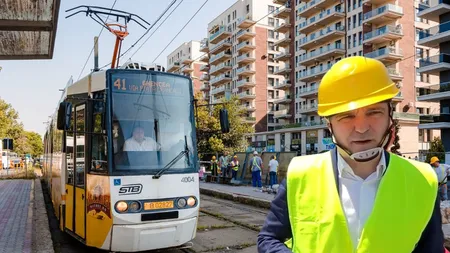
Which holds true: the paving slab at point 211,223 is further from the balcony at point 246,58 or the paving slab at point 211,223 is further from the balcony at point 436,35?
the balcony at point 246,58

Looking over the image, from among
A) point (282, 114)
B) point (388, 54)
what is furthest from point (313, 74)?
point (282, 114)

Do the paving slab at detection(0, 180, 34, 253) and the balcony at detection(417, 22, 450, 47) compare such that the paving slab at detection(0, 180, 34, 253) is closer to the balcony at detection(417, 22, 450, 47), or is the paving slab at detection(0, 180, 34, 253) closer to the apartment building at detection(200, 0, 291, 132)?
the balcony at detection(417, 22, 450, 47)

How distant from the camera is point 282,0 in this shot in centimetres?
6988

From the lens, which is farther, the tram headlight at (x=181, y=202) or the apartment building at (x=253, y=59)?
the apartment building at (x=253, y=59)

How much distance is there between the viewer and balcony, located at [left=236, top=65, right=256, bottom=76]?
8044cm

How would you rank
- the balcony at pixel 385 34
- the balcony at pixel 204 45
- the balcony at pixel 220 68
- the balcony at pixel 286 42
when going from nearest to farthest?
1. the balcony at pixel 385 34
2. the balcony at pixel 286 42
3. the balcony at pixel 220 68
4. the balcony at pixel 204 45

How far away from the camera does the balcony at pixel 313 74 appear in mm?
60338

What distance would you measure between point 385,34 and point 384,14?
2426 millimetres

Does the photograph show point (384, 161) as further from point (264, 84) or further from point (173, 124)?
point (264, 84)

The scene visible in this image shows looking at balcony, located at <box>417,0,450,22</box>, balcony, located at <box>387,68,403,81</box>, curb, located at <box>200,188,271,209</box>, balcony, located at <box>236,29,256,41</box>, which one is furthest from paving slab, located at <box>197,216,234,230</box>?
balcony, located at <box>236,29,256,41</box>

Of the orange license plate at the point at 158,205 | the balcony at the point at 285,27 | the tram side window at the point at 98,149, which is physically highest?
the balcony at the point at 285,27

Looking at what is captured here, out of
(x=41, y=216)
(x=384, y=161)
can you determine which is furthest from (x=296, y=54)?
Answer: (x=384, y=161)

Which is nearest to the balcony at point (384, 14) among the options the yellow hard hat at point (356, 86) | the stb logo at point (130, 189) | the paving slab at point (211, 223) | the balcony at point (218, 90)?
the balcony at point (218, 90)

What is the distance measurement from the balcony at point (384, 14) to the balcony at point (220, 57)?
36.4 metres
